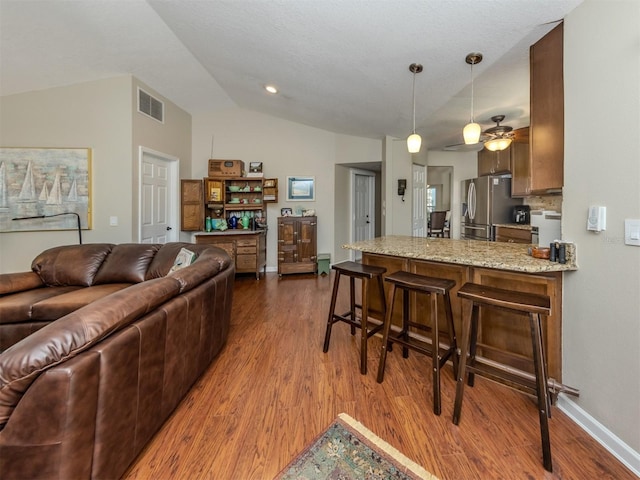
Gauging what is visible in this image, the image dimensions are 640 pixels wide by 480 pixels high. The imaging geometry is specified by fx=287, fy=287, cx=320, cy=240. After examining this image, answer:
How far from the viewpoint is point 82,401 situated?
98cm

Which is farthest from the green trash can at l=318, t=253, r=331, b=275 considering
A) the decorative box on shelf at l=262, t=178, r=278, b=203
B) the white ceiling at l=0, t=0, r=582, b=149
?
the white ceiling at l=0, t=0, r=582, b=149

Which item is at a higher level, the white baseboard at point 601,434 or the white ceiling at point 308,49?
the white ceiling at point 308,49

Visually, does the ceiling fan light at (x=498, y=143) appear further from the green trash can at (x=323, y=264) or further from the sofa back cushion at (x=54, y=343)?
the sofa back cushion at (x=54, y=343)

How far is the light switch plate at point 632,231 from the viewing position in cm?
131

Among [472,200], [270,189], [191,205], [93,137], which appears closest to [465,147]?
[472,200]

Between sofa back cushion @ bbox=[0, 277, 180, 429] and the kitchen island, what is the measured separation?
176 cm

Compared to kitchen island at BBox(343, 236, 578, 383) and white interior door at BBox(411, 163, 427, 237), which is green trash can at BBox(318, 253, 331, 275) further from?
kitchen island at BBox(343, 236, 578, 383)

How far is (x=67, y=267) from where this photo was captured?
8.89 ft

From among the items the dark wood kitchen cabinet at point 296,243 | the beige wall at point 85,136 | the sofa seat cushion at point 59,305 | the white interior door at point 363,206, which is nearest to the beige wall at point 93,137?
the beige wall at point 85,136

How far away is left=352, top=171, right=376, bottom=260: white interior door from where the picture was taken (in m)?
6.38

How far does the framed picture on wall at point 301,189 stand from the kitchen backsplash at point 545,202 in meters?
3.63

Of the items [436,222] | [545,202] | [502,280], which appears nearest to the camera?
[502,280]

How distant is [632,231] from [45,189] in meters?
5.37

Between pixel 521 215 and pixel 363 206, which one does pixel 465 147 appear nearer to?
pixel 521 215
